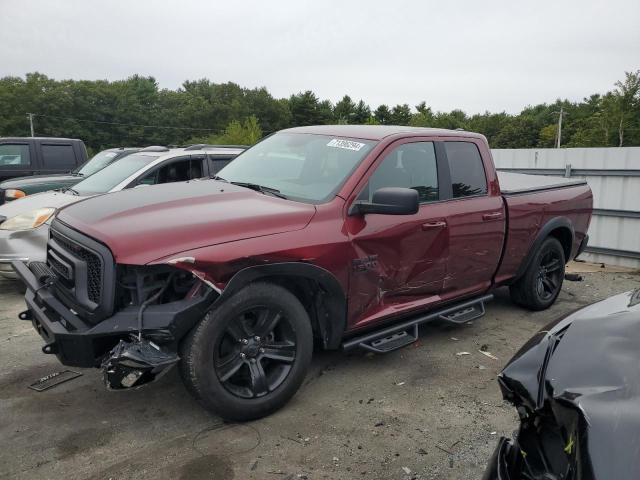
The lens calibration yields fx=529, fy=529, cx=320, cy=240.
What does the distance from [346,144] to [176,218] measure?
5.16 ft

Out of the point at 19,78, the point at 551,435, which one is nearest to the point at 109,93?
the point at 19,78

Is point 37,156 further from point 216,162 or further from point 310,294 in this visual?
point 310,294

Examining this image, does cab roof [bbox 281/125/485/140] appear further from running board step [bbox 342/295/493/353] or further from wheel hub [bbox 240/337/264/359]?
wheel hub [bbox 240/337/264/359]

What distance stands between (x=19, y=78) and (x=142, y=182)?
10455 cm

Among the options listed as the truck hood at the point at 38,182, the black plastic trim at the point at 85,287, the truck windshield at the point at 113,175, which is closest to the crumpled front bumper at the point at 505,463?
the black plastic trim at the point at 85,287

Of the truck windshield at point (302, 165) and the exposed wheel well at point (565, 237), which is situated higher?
Result: the truck windshield at point (302, 165)

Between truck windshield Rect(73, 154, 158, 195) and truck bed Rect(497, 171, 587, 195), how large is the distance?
170 inches

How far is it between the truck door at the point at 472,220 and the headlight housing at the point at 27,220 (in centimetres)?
430

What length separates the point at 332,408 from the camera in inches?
142

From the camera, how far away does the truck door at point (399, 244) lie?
3758mm

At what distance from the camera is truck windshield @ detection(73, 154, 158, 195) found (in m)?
6.50

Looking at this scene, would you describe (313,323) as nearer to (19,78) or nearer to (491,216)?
(491,216)

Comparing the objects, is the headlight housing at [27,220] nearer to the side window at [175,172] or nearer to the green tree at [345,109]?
the side window at [175,172]

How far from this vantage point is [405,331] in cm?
427
